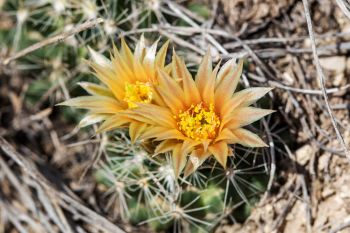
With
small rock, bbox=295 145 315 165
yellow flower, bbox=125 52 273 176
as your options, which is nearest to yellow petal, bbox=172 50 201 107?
yellow flower, bbox=125 52 273 176

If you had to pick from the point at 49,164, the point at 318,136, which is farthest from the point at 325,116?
the point at 49,164

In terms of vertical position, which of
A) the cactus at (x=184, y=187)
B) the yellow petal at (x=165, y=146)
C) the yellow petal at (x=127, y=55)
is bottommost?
the cactus at (x=184, y=187)

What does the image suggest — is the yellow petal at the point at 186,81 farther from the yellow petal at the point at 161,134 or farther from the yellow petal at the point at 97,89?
the yellow petal at the point at 97,89

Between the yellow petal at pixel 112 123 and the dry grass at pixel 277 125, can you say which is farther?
the dry grass at pixel 277 125

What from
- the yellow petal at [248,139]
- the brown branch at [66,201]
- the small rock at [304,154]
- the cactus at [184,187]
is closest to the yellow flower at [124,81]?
the cactus at [184,187]

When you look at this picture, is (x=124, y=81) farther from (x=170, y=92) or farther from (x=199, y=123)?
(x=199, y=123)

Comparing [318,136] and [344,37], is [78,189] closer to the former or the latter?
[318,136]
